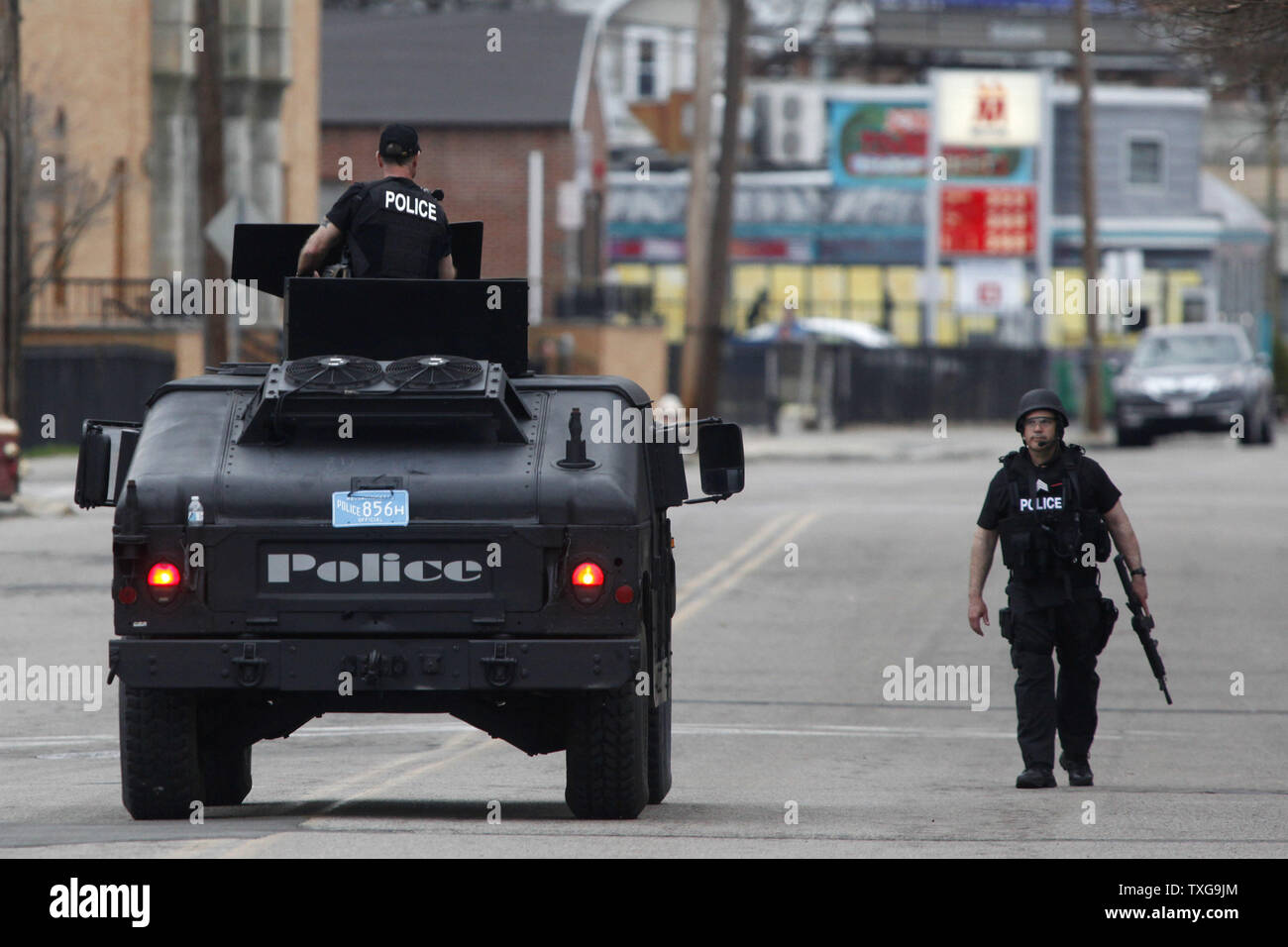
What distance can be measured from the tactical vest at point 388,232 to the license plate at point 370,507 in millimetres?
1343

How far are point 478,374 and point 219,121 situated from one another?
64.6 ft

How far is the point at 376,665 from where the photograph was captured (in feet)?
27.3

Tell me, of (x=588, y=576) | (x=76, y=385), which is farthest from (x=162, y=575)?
(x=76, y=385)

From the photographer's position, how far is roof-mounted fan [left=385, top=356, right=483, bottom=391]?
8.44 m

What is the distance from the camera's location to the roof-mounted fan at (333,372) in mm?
8430

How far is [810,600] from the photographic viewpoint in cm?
1919

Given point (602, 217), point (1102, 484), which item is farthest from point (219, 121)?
point (602, 217)

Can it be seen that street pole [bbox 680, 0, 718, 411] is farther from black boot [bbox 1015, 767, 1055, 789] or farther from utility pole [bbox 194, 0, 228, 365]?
black boot [bbox 1015, 767, 1055, 789]

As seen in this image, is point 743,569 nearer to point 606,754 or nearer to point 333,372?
point 606,754

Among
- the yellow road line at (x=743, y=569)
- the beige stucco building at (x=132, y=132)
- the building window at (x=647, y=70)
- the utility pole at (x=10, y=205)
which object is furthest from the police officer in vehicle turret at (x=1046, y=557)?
the building window at (x=647, y=70)

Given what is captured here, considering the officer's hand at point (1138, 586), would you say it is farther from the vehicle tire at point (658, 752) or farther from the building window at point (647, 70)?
the building window at point (647, 70)

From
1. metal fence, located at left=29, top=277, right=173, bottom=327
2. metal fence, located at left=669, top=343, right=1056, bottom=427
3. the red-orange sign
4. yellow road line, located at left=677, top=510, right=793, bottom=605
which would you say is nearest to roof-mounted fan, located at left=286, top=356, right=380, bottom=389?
yellow road line, located at left=677, top=510, right=793, bottom=605

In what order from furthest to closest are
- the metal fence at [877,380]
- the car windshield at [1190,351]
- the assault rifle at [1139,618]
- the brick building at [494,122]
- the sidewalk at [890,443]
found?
1. the brick building at [494,122]
2. the metal fence at [877,380]
3. the car windshield at [1190,351]
4. the sidewalk at [890,443]
5. the assault rifle at [1139,618]
